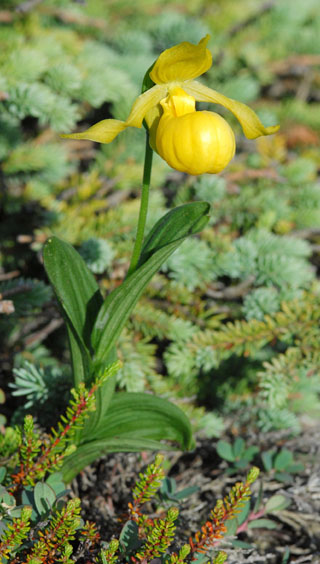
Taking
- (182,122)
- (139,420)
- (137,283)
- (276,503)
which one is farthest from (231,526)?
(182,122)

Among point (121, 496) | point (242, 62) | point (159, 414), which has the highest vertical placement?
point (242, 62)

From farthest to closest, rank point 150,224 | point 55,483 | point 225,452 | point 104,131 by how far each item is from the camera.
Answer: point 150,224
point 225,452
point 55,483
point 104,131

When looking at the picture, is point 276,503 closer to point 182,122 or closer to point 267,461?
point 267,461

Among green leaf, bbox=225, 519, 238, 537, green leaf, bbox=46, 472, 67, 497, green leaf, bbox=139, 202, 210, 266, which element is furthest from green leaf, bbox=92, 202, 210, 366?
green leaf, bbox=225, 519, 238, 537

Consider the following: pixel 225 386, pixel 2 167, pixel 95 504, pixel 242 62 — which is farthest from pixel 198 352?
pixel 242 62

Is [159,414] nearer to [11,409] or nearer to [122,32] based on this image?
[11,409]

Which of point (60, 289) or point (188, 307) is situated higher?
point (60, 289)
